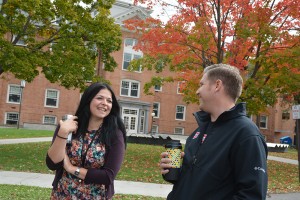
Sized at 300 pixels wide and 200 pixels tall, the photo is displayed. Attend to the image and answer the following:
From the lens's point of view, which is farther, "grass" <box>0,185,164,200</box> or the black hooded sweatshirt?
"grass" <box>0,185,164,200</box>

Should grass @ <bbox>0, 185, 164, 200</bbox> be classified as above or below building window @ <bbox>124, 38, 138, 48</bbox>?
below

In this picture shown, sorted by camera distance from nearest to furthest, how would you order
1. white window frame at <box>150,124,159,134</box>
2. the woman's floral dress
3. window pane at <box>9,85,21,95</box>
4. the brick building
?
1. the woman's floral dress
2. the brick building
3. window pane at <box>9,85,21,95</box>
4. white window frame at <box>150,124,159,134</box>

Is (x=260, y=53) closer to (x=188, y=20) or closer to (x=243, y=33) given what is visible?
(x=243, y=33)

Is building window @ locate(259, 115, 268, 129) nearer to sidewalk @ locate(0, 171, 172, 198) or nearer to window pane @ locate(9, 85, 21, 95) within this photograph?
window pane @ locate(9, 85, 21, 95)

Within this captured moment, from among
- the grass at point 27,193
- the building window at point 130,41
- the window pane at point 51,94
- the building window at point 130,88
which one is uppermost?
the building window at point 130,41

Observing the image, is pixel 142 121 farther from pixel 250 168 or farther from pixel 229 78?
pixel 250 168

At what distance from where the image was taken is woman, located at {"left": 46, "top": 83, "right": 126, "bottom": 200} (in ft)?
9.74

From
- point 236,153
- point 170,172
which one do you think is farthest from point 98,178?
point 236,153

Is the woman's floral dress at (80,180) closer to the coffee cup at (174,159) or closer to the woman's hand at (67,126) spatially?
the woman's hand at (67,126)

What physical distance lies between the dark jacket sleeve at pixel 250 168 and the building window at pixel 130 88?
127 feet

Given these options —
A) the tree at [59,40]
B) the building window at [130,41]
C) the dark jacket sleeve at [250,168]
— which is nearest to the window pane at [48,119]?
the building window at [130,41]

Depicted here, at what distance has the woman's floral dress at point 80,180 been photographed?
9.97 feet

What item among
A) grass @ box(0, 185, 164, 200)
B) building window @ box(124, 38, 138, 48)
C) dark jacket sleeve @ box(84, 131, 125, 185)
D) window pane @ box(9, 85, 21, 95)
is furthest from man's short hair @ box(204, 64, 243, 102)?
window pane @ box(9, 85, 21, 95)

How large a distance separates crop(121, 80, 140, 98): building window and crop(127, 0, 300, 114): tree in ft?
81.8
